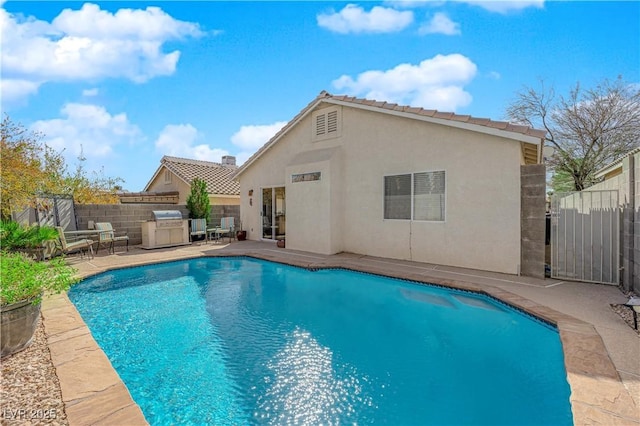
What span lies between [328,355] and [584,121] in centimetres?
2562

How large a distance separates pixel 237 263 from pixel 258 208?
512cm

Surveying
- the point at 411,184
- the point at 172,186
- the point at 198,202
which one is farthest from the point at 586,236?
the point at 172,186

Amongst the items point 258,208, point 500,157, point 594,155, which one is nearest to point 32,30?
point 258,208

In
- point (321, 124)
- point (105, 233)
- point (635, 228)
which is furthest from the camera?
point (321, 124)

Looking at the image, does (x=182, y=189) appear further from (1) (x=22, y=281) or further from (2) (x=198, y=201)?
(1) (x=22, y=281)

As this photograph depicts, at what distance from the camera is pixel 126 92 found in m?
13.7

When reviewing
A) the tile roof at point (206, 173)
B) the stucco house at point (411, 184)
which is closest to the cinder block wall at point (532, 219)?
the stucco house at point (411, 184)

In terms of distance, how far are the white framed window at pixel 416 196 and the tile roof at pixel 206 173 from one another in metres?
14.1

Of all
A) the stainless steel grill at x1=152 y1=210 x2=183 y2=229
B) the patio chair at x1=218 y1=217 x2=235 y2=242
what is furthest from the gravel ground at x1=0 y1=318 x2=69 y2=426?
the patio chair at x1=218 y1=217 x2=235 y2=242

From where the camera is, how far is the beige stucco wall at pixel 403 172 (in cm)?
881

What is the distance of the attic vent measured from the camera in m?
12.7

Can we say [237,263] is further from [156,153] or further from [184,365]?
[156,153]

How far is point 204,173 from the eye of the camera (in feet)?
78.9

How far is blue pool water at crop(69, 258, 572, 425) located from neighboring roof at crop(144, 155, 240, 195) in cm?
1404
